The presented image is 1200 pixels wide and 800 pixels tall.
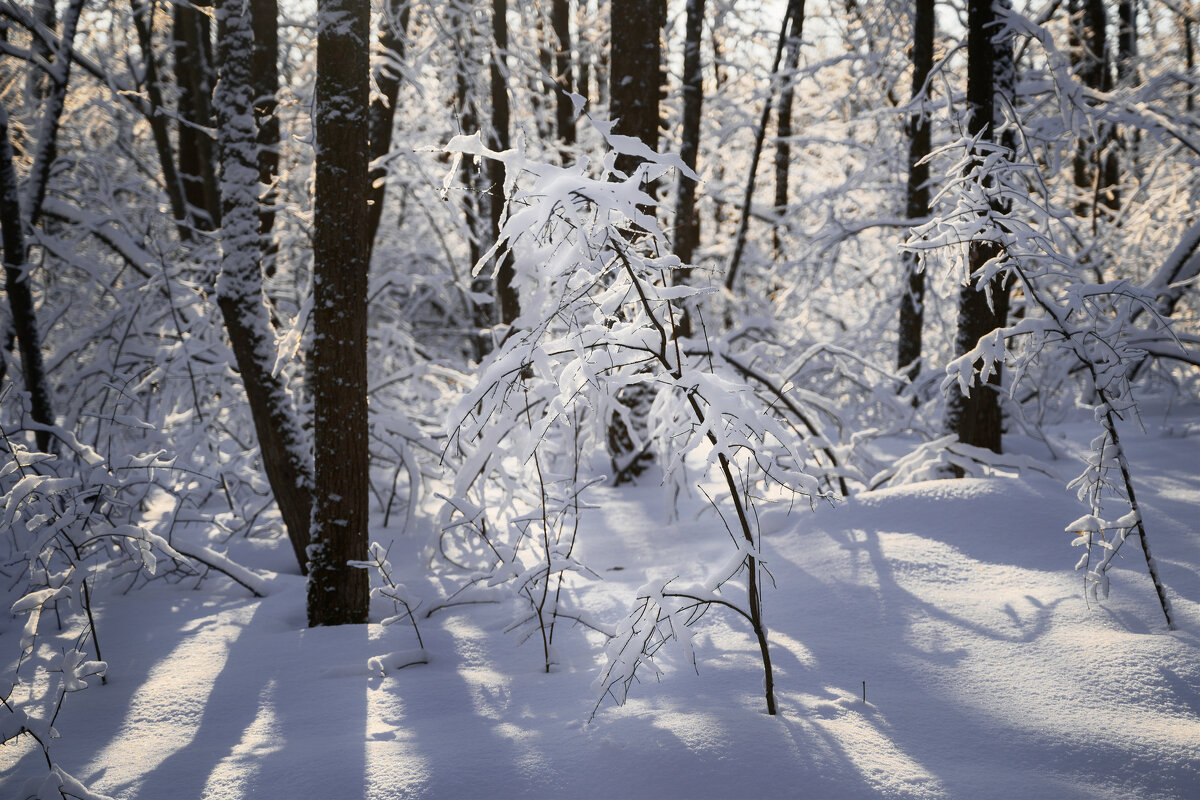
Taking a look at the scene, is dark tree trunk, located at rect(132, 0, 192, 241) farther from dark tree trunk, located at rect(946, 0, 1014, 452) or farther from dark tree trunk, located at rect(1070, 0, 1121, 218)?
dark tree trunk, located at rect(1070, 0, 1121, 218)

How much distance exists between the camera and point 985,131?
4.53 m

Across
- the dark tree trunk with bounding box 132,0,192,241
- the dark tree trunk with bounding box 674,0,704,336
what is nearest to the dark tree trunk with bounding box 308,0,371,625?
the dark tree trunk with bounding box 674,0,704,336

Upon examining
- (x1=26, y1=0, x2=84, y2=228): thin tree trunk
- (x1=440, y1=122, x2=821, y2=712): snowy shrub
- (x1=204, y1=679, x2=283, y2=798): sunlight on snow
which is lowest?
(x1=204, y1=679, x2=283, y2=798): sunlight on snow

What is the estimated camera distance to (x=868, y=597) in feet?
11.1

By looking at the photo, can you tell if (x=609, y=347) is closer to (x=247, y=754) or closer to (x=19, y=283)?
(x=247, y=754)

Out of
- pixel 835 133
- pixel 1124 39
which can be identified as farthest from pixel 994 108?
pixel 1124 39

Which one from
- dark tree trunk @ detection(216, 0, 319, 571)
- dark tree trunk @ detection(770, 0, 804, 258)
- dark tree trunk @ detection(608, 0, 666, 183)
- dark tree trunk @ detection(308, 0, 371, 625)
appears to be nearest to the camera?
dark tree trunk @ detection(308, 0, 371, 625)

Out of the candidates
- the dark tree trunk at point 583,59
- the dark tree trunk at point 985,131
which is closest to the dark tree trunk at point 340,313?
the dark tree trunk at point 985,131

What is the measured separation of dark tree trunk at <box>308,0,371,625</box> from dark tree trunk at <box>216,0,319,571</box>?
851mm

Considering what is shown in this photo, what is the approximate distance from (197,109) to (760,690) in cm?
860

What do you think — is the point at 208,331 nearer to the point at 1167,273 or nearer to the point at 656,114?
the point at 656,114

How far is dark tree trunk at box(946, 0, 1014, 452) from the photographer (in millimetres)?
4672

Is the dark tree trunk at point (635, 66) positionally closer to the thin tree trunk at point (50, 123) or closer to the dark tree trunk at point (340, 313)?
the dark tree trunk at point (340, 313)

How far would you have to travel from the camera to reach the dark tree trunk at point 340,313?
3574 millimetres
